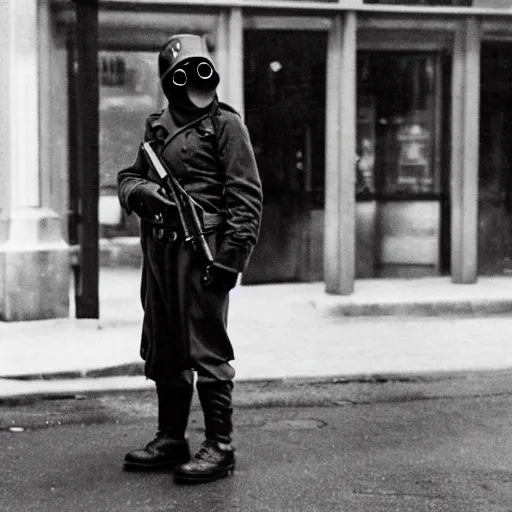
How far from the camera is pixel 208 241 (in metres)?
5.54

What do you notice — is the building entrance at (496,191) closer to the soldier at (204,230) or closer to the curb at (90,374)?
the curb at (90,374)

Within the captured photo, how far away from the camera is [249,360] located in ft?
29.6

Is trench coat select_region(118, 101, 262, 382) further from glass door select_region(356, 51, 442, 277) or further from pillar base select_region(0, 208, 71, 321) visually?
glass door select_region(356, 51, 442, 277)

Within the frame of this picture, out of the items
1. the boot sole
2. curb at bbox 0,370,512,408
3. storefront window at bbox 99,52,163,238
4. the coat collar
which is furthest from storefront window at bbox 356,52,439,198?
the boot sole

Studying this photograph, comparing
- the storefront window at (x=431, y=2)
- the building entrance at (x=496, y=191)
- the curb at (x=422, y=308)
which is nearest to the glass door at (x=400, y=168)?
the building entrance at (x=496, y=191)

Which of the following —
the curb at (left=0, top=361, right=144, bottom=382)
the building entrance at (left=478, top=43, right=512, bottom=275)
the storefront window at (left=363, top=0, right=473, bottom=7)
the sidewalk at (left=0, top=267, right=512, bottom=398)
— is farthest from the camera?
the building entrance at (left=478, top=43, right=512, bottom=275)

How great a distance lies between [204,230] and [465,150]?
23.8 ft

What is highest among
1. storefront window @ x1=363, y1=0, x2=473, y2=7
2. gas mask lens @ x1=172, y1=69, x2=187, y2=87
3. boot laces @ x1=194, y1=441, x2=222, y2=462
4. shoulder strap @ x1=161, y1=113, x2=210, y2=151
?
storefront window @ x1=363, y1=0, x2=473, y2=7

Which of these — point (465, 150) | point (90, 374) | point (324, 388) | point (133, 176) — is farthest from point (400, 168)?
point (133, 176)

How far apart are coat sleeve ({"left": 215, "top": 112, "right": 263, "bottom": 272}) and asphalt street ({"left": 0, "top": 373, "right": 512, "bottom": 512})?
3.39 ft

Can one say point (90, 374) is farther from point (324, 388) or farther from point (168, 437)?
point (168, 437)

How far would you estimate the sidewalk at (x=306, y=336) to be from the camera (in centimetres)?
841

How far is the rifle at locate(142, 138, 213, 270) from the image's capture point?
5.46 metres

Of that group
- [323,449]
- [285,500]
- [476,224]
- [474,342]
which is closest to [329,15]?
[476,224]
